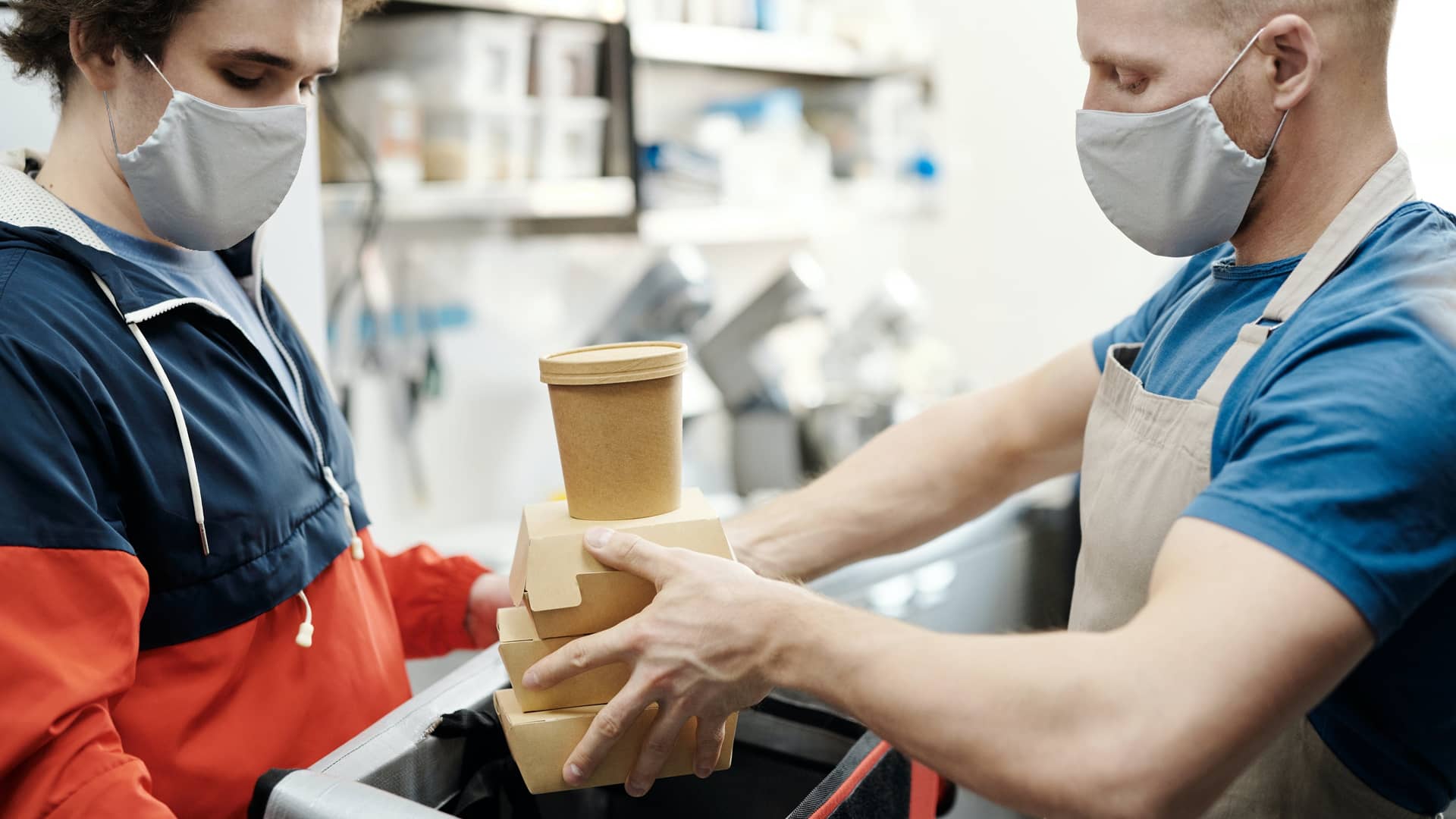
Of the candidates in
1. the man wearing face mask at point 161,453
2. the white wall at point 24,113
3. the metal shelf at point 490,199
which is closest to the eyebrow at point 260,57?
the man wearing face mask at point 161,453

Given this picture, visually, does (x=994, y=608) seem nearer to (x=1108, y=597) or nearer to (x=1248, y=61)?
(x=1108, y=597)

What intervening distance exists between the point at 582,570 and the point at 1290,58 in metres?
0.84

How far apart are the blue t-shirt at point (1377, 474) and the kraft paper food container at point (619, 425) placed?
0.46m

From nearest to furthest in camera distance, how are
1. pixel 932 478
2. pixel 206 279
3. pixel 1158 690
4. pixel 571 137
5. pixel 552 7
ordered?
pixel 1158 690, pixel 206 279, pixel 932 478, pixel 552 7, pixel 571 137

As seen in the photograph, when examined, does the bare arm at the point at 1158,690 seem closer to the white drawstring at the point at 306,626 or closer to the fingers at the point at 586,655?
the fingers at the point at 586,655

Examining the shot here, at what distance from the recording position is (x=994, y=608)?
2893mm

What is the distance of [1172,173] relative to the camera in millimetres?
1173

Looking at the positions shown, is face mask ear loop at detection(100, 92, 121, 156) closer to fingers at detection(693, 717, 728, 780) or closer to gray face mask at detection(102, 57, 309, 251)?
gray face mask at detection(102, 57, 309, 251)

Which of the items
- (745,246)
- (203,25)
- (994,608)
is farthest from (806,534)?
(745,246)

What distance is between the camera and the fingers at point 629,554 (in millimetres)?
1019

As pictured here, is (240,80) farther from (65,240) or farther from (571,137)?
(571,137)

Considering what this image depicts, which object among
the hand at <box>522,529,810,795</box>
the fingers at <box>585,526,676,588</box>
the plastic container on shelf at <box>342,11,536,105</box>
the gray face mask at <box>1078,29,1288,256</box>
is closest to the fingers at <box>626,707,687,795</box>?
the hand at <box>522,529,810,795</box>

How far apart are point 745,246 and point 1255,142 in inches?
98.4

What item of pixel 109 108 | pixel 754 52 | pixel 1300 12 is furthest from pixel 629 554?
pixel 754 52
